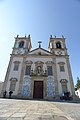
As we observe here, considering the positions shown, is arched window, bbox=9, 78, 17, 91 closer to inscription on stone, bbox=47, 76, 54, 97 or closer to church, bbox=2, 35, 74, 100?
church, bbox=2, 35, 74, 100

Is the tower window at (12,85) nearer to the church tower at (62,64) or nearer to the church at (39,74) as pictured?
the church at (39,74)

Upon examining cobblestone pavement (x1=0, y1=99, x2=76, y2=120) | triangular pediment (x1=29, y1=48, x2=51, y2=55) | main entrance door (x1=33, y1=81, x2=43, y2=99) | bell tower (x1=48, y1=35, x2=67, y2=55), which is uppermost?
bell tower (x1=48, y1=35, x2=67, y2=55)

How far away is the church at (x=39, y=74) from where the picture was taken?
16.9 m

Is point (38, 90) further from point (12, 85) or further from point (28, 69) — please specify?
point (12, 85)

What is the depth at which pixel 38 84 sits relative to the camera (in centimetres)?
1809

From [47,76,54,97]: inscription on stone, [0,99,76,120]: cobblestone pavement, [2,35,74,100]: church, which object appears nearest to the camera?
[0,99,76,120]: cobblestone pavement

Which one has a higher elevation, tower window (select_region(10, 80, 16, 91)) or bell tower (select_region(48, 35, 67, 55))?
bell tower (select_region(48, 35, 67, 55))

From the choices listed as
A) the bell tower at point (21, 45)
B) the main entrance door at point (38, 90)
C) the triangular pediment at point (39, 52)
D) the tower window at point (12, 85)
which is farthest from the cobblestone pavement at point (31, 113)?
the bell tower at point (21, 45)

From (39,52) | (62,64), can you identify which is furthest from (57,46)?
(62,64)

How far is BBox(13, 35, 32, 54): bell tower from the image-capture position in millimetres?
22031

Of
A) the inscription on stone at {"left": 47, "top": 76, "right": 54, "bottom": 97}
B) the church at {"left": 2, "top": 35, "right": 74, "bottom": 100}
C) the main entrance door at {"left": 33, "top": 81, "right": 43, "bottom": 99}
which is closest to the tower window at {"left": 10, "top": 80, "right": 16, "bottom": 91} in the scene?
the church at {"left": 2, "top": 35, "right": 74, "bottom": 100}

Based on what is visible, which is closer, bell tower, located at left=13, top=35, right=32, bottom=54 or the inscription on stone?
the inscription on stone

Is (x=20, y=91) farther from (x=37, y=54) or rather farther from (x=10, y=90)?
(x=37, y=54)

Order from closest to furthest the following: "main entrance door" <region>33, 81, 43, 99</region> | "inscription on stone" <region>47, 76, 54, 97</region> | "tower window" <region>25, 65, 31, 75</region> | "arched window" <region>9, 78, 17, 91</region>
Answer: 1. "inscription on stone" <region>47, 76, 54, 97</region>
2. "main entrance door" <region>33, 81, 43, 99</region>
3. "arched window" <region>9, 78, 17, 91</region>
4. "tower window" <region>25, 65, 31, 75</region>
